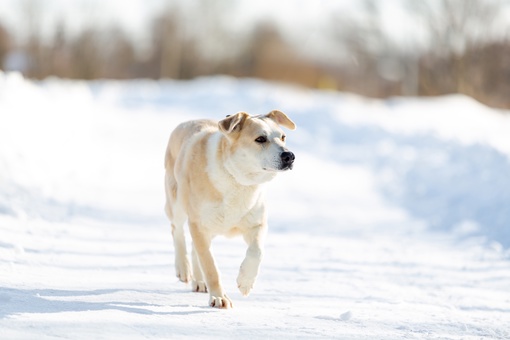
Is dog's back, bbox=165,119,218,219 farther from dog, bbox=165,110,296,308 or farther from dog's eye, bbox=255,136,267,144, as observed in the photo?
dog's eye, bbox=255,136,267,144

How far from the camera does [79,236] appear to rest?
7.40 meters

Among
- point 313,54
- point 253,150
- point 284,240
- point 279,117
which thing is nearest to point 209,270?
point 253,150

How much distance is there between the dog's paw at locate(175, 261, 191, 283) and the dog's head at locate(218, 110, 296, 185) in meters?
0.94

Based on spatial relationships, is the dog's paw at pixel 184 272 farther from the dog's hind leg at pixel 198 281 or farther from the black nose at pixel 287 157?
the black nose at pixel 287 157

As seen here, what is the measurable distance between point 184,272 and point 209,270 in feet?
2.08

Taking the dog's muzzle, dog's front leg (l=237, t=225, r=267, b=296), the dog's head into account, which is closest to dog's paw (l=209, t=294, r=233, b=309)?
dog's front leg (l=237, t=225, r=267, b=296)

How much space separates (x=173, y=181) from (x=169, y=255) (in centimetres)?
107

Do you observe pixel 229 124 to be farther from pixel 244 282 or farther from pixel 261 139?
pixel 244 282


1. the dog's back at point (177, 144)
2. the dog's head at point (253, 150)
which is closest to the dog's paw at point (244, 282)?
the dog's head at point (253, 150)

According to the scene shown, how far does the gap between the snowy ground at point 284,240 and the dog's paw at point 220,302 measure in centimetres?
13

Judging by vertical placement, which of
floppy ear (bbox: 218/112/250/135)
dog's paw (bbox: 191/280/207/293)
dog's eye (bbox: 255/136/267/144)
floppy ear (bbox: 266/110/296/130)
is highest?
floppy ear (bbox: 266/110/296/130)

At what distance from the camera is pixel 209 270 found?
5109 mm

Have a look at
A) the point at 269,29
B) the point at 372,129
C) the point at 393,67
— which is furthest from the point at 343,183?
the point at 269,29

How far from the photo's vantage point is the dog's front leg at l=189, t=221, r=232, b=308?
4.99 m
